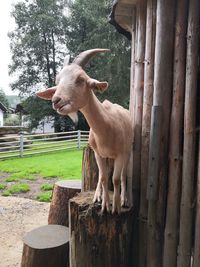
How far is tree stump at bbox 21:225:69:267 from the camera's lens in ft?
11.8

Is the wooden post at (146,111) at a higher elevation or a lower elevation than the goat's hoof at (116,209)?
higher

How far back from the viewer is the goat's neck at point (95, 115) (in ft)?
8.65

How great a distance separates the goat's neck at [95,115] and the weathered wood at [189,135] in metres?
0.73

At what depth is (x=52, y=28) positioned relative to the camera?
2134cm

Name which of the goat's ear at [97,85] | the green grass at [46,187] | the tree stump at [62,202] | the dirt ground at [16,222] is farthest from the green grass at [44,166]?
the goat's ear at [97,85]

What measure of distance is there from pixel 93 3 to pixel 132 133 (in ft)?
62.2

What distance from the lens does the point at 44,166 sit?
36.0ft

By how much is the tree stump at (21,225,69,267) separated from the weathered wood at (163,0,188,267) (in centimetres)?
136

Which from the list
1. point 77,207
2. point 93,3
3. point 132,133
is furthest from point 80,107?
point 93,3

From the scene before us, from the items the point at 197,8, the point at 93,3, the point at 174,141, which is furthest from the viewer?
the point at 93,3

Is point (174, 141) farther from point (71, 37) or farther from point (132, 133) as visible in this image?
point (71, 37)

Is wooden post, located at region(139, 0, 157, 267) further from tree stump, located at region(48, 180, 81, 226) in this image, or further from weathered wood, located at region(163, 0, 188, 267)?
tree stump, located at region(48, 180, 81, 226)

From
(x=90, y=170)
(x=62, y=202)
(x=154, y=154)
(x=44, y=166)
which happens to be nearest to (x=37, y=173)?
(x=44, y=166)

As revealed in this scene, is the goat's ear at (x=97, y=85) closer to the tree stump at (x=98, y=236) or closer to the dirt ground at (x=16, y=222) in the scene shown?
the tree stump at (x=98, y=236)
